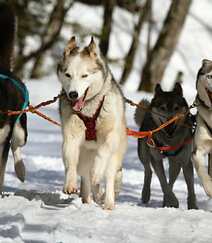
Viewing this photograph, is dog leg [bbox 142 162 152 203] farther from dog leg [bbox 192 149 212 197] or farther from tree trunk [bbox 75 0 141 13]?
tree trunk [bbox 75 0 141 13]

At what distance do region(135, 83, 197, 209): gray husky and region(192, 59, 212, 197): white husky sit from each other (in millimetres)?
685

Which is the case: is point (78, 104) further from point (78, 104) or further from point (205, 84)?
point (205, 84)

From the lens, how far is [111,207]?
5031mm

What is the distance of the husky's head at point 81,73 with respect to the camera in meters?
4.92

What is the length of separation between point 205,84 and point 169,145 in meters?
0.96

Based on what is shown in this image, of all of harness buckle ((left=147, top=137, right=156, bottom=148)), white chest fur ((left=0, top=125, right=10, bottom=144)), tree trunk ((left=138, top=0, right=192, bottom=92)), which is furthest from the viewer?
tree trunk ((left=138, top=0, right=192, bottom=92))

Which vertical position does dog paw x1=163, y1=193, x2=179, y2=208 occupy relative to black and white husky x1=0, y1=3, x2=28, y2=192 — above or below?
below

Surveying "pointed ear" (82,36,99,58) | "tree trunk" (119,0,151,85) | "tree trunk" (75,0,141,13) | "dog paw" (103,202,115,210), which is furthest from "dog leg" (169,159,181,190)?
"tree trunk" (75,0,141,13)

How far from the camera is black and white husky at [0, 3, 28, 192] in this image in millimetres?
Result: 5703

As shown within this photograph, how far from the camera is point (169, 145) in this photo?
244 inches

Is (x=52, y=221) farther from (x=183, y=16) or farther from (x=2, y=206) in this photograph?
(x=183, y=16)

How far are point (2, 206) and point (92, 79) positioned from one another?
1055mm

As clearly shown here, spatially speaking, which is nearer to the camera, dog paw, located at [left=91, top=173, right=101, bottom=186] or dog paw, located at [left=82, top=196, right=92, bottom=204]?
dog paw, located at [left=91, top=173, right=101, bottom=186]

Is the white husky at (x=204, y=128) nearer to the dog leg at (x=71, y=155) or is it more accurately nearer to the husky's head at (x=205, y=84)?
the husky's head at (x=205, y=84)
